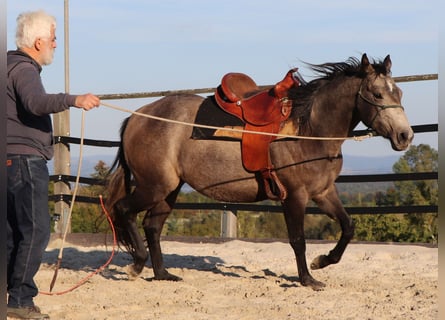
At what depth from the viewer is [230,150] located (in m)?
6.20

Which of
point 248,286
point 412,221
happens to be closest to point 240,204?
point 248,286

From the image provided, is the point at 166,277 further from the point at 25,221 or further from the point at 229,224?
the point at 229,224

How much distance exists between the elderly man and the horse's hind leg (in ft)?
6.63

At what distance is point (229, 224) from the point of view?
9133 mm

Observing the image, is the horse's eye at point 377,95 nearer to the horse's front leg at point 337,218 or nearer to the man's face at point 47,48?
the horse's front leg at point 337,218

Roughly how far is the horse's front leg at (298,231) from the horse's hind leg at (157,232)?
1.09 meters

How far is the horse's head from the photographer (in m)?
5.58

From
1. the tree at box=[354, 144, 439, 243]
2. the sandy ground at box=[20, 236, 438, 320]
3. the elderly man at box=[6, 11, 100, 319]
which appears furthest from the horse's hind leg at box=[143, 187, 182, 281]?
the tree at box=[354, 144, 439, 243]

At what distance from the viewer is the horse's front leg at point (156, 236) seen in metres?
6.49

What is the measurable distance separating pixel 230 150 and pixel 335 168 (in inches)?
33.7

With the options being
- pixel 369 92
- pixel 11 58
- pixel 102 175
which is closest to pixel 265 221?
pixel 102 175

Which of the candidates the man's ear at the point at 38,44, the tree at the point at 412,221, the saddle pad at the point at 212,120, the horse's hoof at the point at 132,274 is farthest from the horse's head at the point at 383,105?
the tree at the point at 412,221

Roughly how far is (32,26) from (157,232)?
2.73m

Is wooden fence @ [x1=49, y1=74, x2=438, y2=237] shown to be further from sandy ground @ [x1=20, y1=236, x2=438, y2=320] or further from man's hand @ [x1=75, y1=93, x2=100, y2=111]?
man's hand @ [x1=75, y1=93, x2=100, y2=111]
